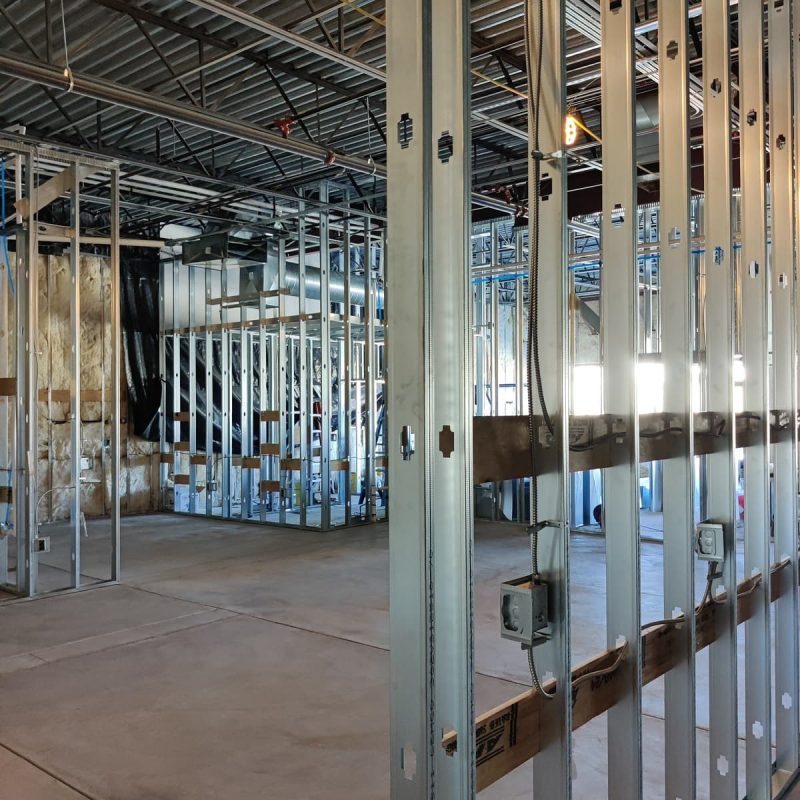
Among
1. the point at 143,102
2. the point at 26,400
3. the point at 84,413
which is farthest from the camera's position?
the point at 84,413

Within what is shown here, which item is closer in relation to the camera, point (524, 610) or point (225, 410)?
point (524, 610)

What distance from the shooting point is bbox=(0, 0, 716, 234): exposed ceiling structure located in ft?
19.5

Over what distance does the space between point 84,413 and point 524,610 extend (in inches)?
414

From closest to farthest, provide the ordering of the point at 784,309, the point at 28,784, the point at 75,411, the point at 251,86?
the point at 28,784 < the point at 784,309 < the point at 75,411 < the point at 251,86

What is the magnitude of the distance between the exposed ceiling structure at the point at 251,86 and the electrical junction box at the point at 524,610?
11.3ft

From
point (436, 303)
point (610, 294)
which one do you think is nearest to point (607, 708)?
point (610, 294)

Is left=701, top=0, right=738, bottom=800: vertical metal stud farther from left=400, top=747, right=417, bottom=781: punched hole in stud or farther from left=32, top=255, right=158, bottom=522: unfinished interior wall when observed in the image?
left=32, top=255, right=158, bottom=522: unfinished interior wall

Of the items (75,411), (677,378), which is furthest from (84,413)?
(677,378)

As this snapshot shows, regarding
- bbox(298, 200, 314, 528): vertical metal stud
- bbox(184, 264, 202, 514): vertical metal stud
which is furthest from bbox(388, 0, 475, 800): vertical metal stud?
bbox(184, 264, 202, 514): vertical metal stud

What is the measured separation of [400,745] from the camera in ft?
5.46

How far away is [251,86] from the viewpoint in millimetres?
7727

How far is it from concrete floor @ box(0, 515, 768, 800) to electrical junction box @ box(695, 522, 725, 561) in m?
0.98

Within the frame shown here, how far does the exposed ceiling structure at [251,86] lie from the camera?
594 cm

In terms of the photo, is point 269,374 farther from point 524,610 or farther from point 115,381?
point 524,610
